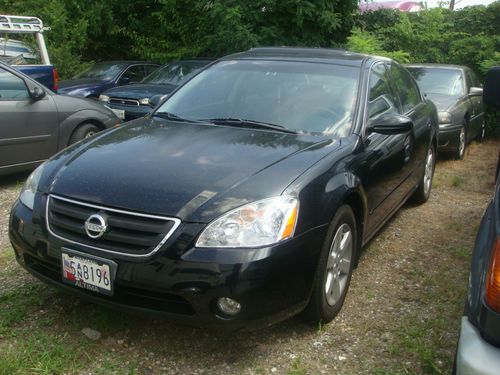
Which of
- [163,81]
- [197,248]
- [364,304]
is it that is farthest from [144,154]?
[163,81]

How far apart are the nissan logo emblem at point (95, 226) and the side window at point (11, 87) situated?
3630 millimetres

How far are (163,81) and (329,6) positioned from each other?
149 inches

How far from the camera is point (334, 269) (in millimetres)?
3066

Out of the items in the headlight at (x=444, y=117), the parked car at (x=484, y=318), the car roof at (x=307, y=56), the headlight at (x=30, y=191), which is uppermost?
the car roof at (x=307, y=56)

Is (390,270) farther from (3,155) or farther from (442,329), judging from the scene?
(3,155)

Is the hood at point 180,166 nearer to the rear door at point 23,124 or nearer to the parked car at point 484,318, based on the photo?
the parked car at point 484,318

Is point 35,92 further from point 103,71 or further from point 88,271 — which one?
point 103,71

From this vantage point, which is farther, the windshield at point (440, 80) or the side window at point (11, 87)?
the windshield at point (440, 80)

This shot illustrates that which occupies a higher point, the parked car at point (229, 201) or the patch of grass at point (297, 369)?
the parked car at point (229, 201)

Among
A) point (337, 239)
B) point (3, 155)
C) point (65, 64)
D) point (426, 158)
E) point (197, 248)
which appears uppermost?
point (197, 248)

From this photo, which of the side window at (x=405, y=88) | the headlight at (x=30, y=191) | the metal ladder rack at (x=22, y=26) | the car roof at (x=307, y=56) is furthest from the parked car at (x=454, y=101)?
the metal ladder rack at (x=22, y=26)

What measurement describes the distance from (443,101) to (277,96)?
4.93 m

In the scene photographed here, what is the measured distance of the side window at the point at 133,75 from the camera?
1116cm

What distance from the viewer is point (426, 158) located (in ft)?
17.1
